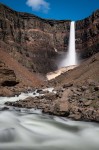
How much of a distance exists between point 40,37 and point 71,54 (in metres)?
10.4

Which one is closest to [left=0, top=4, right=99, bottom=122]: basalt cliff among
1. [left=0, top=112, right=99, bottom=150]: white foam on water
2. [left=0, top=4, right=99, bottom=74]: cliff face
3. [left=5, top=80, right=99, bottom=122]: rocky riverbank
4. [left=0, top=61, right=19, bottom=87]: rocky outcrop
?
[left=0, top=4, right=99, bottom=74]: cliff face

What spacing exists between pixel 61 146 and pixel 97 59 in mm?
39970

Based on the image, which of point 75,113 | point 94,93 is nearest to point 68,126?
point 75,113

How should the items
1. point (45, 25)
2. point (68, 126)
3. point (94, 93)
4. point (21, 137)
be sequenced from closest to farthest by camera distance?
1. point (21, 137)
2. point (68, 126)
3. point (94, 93)
4. point (45, 25)

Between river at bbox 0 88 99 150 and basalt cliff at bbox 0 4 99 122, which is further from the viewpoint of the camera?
basalt cliff at bbox 0 4 99 122

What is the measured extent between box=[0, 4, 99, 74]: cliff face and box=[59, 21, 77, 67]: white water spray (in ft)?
4.36

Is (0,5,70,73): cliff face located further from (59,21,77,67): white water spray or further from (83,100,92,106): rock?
(83,100,92,106): rock

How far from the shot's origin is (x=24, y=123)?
14891mm

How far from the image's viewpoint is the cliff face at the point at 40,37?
6531cm

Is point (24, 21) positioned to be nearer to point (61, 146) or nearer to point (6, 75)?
point (6, 75)

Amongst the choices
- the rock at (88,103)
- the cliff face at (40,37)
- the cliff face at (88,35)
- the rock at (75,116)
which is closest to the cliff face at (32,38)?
the cliff face at (40,37)

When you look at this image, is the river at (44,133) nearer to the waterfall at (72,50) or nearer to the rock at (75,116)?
the rock at (75,116)

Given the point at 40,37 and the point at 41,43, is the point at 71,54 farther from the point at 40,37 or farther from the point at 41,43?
the point at 40,37

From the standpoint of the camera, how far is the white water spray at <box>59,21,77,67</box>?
77.6 metres
